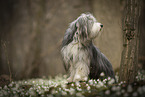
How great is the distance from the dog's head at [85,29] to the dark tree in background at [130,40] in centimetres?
70

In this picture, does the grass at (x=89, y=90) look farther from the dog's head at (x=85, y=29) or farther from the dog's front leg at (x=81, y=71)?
the dog's head at (x=85, y=29)

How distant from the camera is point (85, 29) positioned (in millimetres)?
4176

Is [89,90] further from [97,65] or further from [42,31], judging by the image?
[42,31]

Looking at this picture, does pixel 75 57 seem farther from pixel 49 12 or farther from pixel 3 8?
pixel 3 8

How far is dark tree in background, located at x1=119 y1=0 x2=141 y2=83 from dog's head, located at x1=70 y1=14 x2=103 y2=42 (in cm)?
70

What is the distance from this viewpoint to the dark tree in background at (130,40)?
361 centimetres

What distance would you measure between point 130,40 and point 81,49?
1183 millimetres

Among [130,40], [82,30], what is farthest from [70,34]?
[130,40]

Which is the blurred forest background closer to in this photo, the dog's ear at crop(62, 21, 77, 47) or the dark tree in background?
the dog's ear at crop(62, 21, 77, 47)

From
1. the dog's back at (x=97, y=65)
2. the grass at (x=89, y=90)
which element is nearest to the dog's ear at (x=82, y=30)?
the dog's back at (x=97, y=65)

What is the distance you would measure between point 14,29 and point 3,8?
1.81m

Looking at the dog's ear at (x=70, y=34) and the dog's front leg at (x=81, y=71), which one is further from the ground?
the dog's ear at (x=70, y=34)

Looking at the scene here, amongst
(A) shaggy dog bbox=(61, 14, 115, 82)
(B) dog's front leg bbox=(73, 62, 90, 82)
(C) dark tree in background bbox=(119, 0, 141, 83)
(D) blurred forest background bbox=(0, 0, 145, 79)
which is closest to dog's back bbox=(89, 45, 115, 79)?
(A) shaggy dog bbox=(61, 14, 115, 82)

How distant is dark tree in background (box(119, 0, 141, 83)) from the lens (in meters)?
3.61
